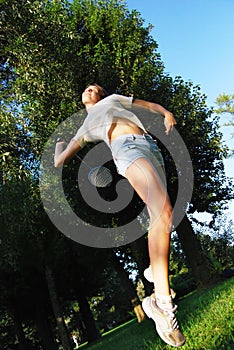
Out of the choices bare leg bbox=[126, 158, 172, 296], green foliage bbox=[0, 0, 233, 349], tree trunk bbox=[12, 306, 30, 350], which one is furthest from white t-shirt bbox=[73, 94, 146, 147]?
tree trunk bbox=[12, 306, 30, 350]

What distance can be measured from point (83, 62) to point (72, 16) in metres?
3.63

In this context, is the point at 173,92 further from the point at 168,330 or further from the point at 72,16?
the point at 168,330

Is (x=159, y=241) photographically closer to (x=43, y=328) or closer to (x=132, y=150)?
(x=132, y=150)

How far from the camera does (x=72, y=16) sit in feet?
83.7

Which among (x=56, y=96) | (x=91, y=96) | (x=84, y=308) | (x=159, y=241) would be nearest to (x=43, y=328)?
(x=84, y=308)

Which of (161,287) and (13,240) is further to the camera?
(13,240)

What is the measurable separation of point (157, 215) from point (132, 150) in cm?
64

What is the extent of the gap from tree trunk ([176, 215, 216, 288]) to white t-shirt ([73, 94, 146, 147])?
826 inches

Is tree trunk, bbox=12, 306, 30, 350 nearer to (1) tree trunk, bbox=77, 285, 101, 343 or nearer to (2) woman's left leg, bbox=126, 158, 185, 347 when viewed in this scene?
(1) tree trunk, bbox=77, 285, 101, 343

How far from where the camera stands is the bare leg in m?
3.69

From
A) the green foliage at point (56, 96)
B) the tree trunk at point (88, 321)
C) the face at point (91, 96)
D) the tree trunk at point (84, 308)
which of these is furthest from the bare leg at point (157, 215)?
the tree trunk at point (88, 321)

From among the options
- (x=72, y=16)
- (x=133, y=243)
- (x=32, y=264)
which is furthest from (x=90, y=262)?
(x=72, y=16)

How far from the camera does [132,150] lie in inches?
151

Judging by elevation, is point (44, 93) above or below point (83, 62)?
below
